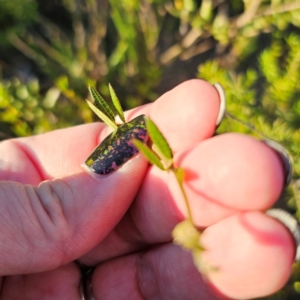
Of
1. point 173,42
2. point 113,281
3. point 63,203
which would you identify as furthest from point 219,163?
point 173,42

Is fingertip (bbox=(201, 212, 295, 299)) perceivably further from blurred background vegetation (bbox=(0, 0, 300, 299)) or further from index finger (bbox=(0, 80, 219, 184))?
blurred background vegetation (bbox=(0, 0, 300, 299))

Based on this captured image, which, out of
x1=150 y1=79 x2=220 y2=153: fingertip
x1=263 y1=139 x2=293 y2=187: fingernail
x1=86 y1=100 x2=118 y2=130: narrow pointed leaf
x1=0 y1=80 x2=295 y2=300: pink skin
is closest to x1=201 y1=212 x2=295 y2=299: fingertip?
x1=0 y1=80 x2=295 y2=300: pink skin

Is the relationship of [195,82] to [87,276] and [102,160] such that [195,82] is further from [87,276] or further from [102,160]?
[87,276]

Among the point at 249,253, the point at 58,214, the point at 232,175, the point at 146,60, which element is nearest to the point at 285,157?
the point at 232,175

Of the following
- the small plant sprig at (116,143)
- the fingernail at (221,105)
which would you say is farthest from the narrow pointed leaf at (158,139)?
the fingernail at (221,105)

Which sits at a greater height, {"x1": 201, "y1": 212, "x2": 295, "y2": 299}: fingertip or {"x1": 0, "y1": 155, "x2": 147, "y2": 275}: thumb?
{"x1": 0, "y1": 155, "x2": 147, "y2": 275}: thumb

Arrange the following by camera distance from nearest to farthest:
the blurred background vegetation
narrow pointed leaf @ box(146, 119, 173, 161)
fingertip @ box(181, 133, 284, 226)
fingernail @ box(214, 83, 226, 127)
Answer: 1. narrow pointed leaf @ box(146, 119, 173, 161)
2. fingertip @ box(181, 133, 284, 226)
3. fingernail @ box(214, 83, 226, 127)
4. the blurred background vegetation

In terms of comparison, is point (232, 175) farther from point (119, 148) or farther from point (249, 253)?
point (119, 148)
